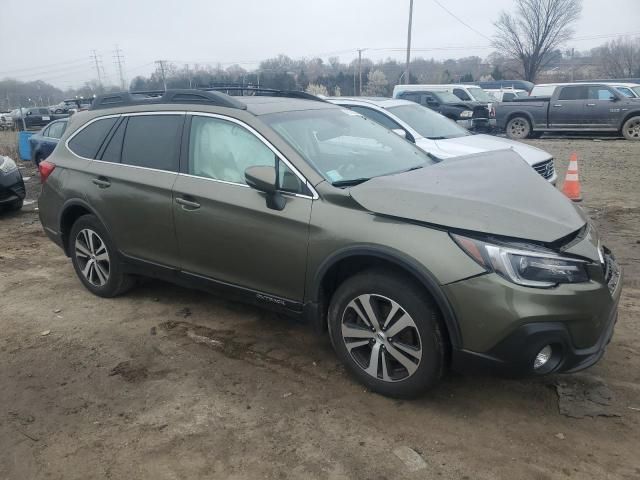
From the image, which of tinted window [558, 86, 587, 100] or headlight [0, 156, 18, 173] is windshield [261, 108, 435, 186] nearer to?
headlight [0, 156, 18, 173]

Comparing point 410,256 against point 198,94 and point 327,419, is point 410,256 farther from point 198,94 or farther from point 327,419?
point 198,94

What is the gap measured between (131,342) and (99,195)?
4.29 ft

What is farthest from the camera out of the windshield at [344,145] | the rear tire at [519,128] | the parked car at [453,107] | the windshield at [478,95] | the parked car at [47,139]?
the windshield at [478,95]

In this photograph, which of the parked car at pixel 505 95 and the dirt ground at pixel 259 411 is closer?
the dirt ground at pixel 259 411

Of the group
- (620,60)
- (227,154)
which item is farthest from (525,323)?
(620,60)

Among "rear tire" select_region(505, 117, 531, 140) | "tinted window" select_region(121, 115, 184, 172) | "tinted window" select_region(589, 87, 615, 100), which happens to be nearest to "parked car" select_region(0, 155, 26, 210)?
"tinted window" select_region(121, 115, 184, 172)

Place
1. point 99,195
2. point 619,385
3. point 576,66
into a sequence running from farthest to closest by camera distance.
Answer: point 576,66 < point 99,195 < point 619,385

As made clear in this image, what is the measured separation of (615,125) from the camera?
16.4 m

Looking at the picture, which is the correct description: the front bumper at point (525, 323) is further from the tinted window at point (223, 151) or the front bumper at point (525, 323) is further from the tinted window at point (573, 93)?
the tinted window at point (573, 93)

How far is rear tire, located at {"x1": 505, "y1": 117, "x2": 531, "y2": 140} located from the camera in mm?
17812

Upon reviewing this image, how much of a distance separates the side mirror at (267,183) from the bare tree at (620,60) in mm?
64551

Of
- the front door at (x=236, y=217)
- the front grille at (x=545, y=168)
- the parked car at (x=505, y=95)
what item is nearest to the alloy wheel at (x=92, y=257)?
the front door at (x=236, y=217)

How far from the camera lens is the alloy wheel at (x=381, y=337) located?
3115 mm

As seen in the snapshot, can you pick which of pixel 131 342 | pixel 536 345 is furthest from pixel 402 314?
pixel 131 342
